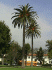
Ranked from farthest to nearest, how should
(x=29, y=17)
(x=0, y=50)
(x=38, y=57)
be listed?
(x=38, y=57), (x=0, y=50), (x=29, y=17)

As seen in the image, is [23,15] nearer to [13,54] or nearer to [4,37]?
[4,37]

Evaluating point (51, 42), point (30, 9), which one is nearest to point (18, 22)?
point (30, 9)

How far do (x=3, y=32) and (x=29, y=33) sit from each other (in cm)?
1809

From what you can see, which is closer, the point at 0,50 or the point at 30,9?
the point at 30,9

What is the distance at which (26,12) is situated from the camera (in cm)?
5366

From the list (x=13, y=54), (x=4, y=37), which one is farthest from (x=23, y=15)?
(x=13, y=54)

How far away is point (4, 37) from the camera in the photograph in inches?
2349

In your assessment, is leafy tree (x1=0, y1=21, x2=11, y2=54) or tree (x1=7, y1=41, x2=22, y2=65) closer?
leafy tree (x1=0, y1=21, x2=11, y2=54)

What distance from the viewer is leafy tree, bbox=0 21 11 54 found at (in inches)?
2345

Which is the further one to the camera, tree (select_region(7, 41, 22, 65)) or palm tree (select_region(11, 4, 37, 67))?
tree (select_region(7, 41, 22, 65))

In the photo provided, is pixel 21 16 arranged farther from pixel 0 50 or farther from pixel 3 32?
pixel 0 50

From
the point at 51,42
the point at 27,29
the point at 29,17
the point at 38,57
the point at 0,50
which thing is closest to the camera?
the point at 29,17

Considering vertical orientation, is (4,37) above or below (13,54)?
above

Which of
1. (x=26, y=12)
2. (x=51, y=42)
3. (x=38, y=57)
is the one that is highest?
(x=26, y=12)
